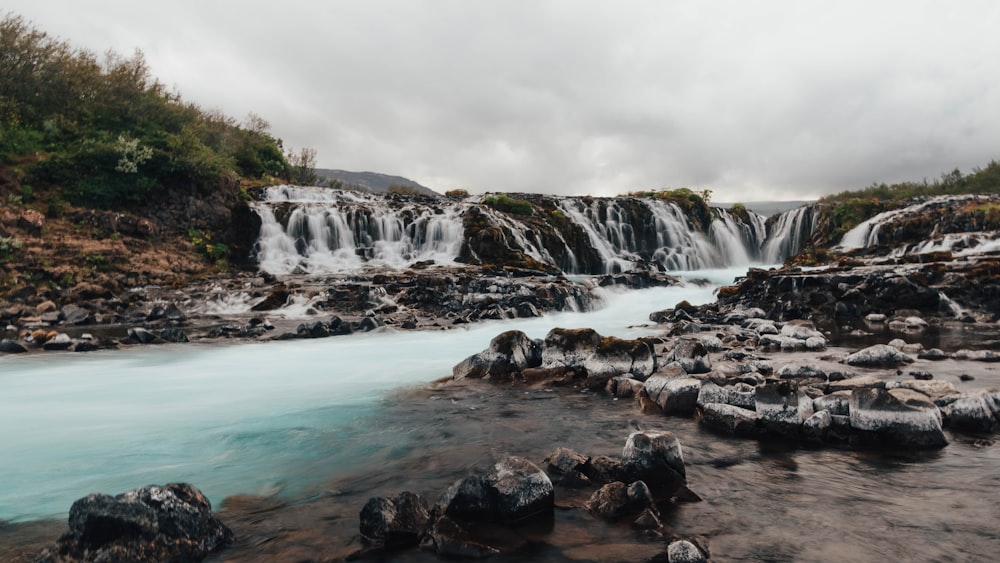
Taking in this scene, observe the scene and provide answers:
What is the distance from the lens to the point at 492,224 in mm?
34156

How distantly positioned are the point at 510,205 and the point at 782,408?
35.9 metres

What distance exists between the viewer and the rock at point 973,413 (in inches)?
216

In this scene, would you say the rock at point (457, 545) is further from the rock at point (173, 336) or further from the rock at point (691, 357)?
the rock at point (173, 336)

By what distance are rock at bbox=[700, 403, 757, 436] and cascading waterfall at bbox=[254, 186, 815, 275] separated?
86.1 ft

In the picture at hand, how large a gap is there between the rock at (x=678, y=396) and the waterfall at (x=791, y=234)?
4742cm

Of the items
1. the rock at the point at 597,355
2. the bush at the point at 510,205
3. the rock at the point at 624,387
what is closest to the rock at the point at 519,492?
the rock at the point at 624,387

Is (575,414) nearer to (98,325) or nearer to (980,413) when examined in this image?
(980,413)

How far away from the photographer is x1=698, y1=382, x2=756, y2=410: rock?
240 inches

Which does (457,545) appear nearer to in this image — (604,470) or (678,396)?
(604,470)

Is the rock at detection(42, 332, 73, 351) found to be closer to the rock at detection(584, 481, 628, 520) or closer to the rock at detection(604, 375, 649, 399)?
the rock at detection(604, 375, 649, 399)

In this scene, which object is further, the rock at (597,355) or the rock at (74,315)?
the rock at (74,315)

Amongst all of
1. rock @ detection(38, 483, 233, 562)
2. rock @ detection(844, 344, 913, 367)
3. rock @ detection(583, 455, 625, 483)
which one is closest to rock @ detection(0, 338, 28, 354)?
rock @ detection(38, 483, 233, 562)

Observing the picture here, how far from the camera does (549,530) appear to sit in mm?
3676

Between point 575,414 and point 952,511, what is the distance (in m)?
3.76
